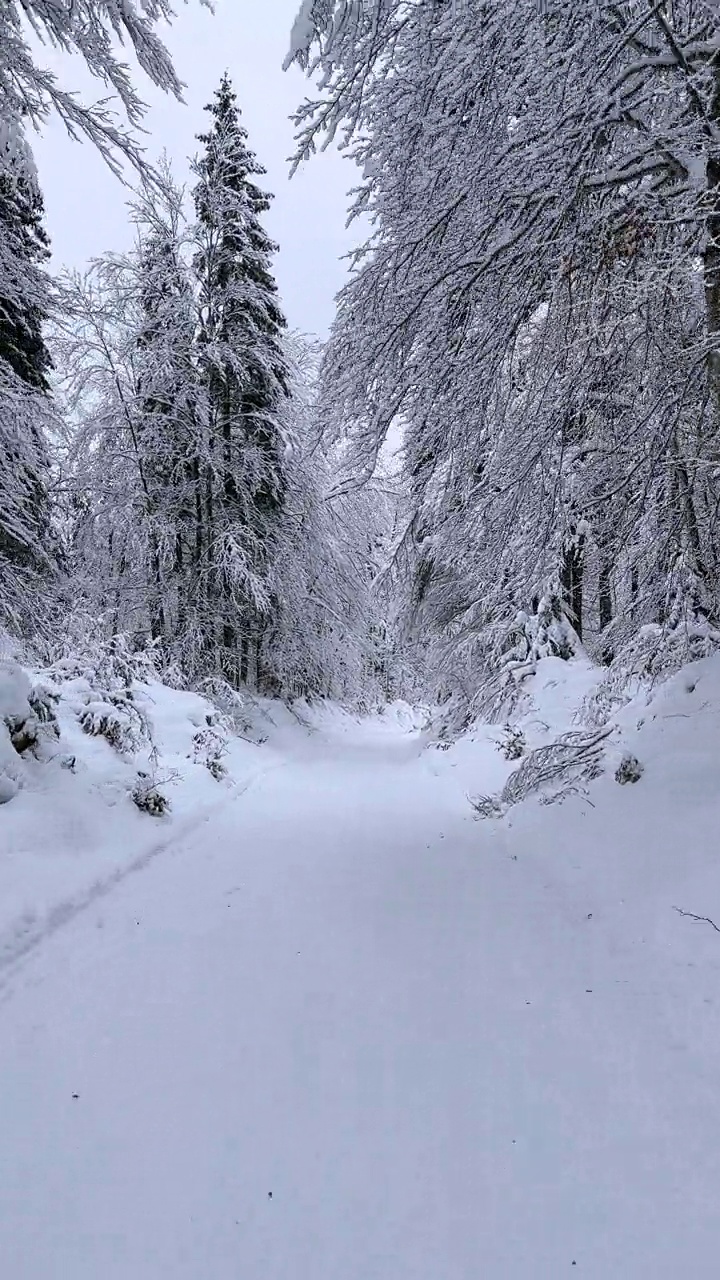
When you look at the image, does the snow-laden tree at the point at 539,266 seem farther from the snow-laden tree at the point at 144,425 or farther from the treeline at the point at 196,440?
the snow-laden tree at the point at 144,425

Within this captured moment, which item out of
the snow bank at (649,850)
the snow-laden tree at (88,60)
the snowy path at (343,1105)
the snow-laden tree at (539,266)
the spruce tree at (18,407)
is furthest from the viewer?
the spruce tree at (18,407)

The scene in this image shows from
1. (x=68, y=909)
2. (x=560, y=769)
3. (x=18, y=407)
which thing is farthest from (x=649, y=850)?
(x=18, y=407)

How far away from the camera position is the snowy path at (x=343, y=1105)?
1.85 m

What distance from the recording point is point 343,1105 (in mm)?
2416

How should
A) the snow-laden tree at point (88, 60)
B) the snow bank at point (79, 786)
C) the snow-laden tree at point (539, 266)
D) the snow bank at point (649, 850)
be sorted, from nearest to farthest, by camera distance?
the snow bank at point (649, 850), the snow-laden tree at point (539, 266), the snow bank at point (79, 786), the snow-laden tree at point (88, 60)

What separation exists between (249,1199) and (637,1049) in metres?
1.62

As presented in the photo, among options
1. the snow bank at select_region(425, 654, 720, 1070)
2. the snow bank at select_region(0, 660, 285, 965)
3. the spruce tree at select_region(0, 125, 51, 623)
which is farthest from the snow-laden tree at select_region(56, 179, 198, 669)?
the snow bank at select_region(425, 654, 720, 1070)

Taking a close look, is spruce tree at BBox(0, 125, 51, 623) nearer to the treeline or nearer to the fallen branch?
the treeline

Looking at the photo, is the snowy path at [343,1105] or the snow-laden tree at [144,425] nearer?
the snowy path at [343,1105]

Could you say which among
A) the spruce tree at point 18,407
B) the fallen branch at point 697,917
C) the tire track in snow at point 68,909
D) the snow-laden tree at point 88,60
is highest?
the snow-laden tree at point 88,60

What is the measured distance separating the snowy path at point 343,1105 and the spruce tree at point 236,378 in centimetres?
1059

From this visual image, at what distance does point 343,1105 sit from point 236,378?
47.8 ft

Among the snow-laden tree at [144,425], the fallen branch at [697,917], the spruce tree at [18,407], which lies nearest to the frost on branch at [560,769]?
the fallen branch at [697,917]

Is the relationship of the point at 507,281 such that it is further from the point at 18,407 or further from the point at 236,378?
the point at 236,378
